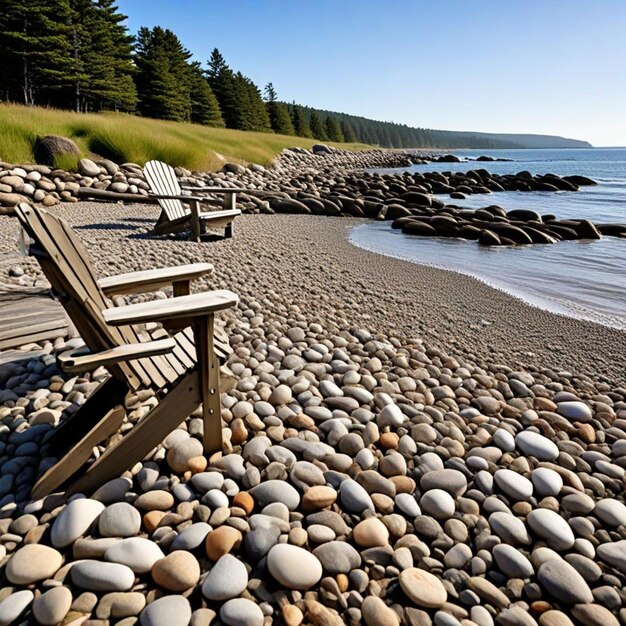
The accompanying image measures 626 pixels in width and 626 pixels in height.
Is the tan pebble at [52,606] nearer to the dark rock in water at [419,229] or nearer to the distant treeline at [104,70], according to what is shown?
the dark rock in water at [419,229]

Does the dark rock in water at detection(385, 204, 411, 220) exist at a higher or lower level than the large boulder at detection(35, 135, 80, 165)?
lower

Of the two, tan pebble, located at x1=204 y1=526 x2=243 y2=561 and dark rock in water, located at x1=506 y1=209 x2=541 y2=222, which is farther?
dark rock in water, located at x1=506 y1=209 x2=541 y2=222

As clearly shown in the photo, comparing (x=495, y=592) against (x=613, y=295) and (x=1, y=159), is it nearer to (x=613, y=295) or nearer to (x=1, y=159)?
(x=613, y=295)

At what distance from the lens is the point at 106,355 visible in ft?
5.41

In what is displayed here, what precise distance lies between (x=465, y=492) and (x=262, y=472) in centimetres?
97

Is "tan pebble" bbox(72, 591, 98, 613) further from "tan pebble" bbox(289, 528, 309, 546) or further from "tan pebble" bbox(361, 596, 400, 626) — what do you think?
"tan pebble" bbox(361, 596, 400, 626)

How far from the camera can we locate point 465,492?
2.05 m

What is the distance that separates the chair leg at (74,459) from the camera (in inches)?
72.2

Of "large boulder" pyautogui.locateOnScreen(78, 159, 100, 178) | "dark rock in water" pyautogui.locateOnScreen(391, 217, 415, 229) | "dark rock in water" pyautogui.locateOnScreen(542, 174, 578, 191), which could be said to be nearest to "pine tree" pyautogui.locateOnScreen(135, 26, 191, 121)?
"large boulder" pyautogui.locateOnScreen(78, 159, 100, 178)

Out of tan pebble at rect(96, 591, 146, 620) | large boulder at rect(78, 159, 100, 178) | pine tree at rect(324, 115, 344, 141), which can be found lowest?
tan pebble at rect(96, 591, 146, 620)

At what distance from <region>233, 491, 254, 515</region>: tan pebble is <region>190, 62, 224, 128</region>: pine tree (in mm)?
41493

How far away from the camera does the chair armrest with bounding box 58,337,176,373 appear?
61.6 inches

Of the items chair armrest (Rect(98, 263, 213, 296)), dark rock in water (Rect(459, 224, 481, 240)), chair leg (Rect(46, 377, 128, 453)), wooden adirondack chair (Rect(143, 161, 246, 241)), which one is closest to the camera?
chair leg (Rect(46, 377, 128, 453))

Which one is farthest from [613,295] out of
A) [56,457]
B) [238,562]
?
[56,457]
